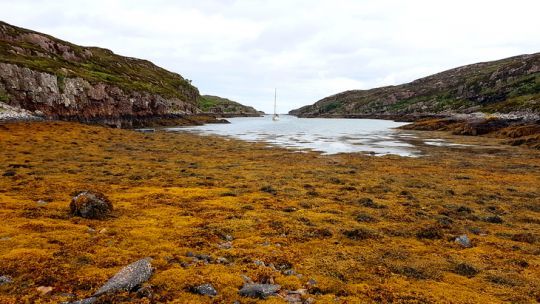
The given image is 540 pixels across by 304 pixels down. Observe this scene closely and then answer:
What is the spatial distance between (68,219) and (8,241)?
3490 mm

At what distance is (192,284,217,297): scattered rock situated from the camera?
1030cm

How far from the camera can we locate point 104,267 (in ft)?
38.2

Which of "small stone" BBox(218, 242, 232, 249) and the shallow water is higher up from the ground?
the shallow water

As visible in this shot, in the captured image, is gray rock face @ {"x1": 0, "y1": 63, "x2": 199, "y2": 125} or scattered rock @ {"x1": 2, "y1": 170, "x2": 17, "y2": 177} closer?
scattered rock @ {"x1": 2, "y1": 170, "x2": 17, "y2": 177}

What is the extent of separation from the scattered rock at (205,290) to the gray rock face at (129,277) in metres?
1.67

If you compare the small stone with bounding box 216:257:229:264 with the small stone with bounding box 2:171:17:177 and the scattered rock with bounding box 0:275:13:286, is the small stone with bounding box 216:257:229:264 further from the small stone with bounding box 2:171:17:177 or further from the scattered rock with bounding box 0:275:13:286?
the small stone with bounding box 2:171:17:177

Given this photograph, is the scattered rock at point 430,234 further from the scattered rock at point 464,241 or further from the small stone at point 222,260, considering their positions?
the small stone at point 222,260

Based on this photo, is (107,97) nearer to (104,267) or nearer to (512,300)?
(104,267)

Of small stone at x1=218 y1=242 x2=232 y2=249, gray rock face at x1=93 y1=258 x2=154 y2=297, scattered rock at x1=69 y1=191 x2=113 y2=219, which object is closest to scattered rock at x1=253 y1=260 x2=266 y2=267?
small stone at x1=218 y1=242 x2=232 y2=249

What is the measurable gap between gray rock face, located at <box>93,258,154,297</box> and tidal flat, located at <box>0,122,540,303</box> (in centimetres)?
31

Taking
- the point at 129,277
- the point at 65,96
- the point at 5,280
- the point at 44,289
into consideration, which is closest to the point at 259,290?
the point at 129,277

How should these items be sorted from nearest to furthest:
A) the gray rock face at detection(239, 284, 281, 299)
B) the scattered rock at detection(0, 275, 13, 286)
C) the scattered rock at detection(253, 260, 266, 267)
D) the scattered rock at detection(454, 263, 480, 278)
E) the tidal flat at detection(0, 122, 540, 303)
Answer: the scattered rock at detection(0, 275, 13, 286) → the gray rock face at detection(239, 284, 281, 299) → the tidal flat at detection(0, 122, 540, 303) → the scattered rock at detection(454, 263, 480, 278) → the scattered rock at detection(253, 260, 266, 267)

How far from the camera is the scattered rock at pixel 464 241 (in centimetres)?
1533

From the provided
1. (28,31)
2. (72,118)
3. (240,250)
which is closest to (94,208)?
(240,250)
